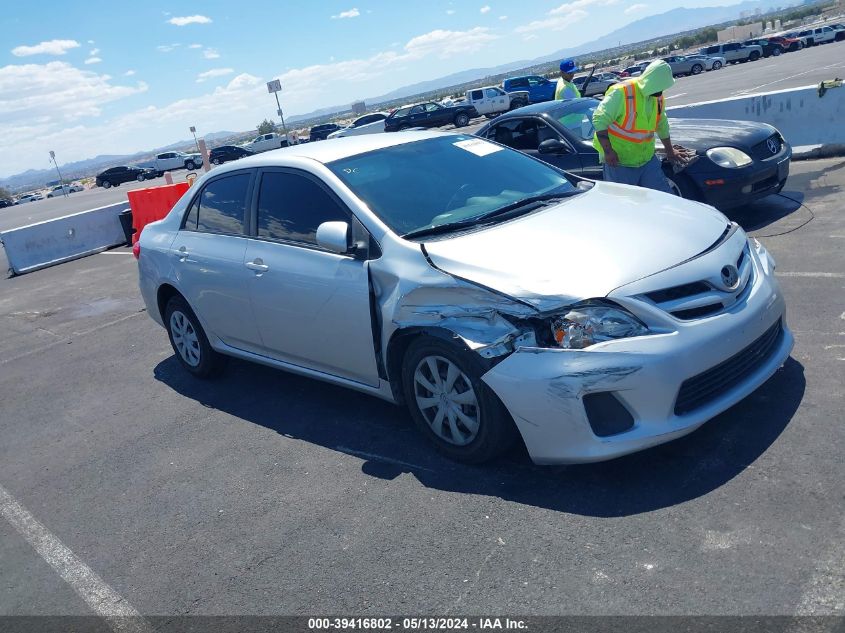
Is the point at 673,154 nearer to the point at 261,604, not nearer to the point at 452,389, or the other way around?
the point at 452,389

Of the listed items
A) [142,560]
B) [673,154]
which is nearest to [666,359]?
[142,560]

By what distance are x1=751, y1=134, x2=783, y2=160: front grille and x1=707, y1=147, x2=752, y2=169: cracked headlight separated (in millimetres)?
135

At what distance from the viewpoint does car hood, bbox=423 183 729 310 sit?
12.1ft

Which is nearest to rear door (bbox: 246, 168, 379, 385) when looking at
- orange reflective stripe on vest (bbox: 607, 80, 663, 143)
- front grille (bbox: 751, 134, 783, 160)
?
orange reflective stripe on vest (bbox: 607, 80, 663, 143)

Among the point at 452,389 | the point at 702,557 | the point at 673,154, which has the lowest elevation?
the point at 702,557

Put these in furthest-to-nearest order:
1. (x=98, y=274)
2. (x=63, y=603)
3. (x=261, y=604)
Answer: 1. (x=98, y=274)
2. (x=63, y=603)
3. (x=261, y=604)

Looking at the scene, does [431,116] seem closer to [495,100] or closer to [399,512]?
[495,100]

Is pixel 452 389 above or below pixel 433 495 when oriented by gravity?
above

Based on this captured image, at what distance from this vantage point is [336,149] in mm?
5223

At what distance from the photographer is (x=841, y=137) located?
10.6 metres

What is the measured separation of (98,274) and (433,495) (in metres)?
10.3

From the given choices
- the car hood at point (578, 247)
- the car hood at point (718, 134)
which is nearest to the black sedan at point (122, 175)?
the car hood at point (718, 134)

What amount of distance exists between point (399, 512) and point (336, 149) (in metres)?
2.54

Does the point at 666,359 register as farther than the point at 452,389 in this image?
No
